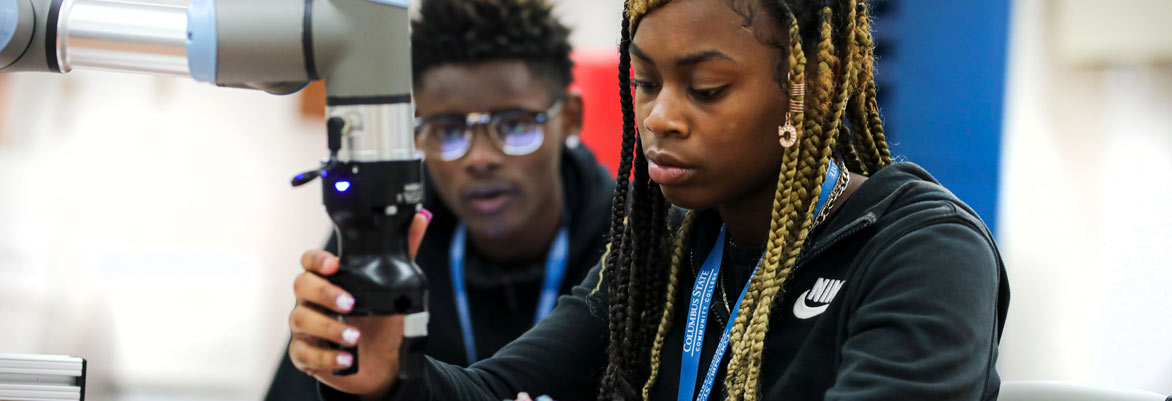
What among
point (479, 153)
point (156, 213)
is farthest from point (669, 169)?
point (156, 213)

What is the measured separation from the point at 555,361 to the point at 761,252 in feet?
1.11

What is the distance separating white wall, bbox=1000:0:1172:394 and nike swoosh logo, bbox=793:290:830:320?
2.21 metres

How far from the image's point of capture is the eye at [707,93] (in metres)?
1.36

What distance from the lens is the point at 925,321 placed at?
1.16m

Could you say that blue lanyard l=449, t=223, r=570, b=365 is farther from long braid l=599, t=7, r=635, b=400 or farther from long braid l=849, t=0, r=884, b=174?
long braid l=849, t=0, r=884, b=174

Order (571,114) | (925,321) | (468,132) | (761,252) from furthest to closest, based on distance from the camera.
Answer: (571,114) → (468,132) → (761,252) → (925,321)

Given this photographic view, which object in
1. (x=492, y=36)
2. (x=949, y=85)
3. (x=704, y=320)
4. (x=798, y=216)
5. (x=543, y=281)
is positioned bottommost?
(x=543, y=281)

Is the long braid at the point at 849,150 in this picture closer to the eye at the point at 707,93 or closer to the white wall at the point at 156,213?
the eye at the point at 707,93

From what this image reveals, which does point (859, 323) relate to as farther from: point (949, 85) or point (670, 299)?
point (949, 85)

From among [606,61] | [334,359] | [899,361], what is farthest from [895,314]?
[606,61]

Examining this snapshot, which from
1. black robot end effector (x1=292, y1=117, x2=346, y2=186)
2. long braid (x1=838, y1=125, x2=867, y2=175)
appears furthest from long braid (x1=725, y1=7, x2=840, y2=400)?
black robot end effector (x1=292, y1=117, x2=346, y2=186)

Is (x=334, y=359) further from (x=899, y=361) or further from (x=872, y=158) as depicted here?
(x=872, y=158)

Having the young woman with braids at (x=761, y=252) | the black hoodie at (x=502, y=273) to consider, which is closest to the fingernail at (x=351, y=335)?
the young woman with braids at (x=761, y=252)

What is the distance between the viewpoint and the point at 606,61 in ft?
13.2
